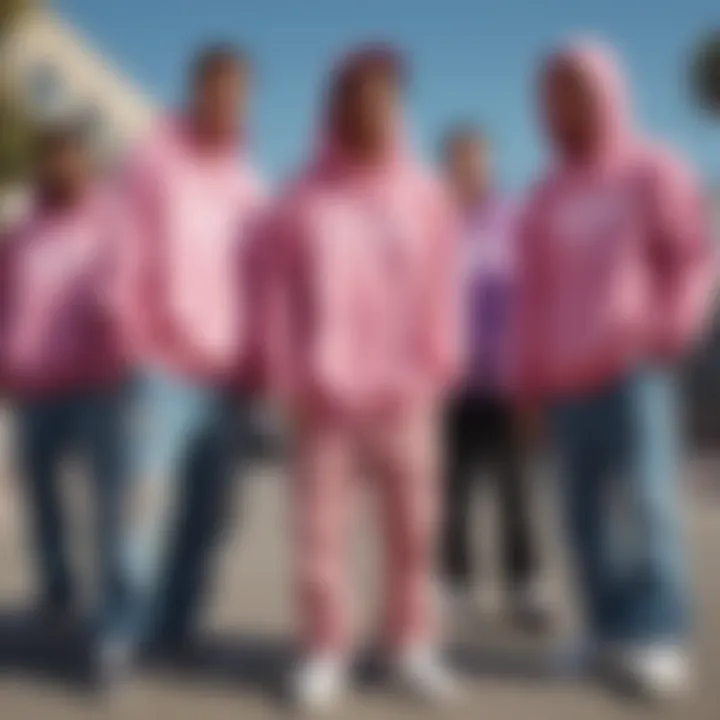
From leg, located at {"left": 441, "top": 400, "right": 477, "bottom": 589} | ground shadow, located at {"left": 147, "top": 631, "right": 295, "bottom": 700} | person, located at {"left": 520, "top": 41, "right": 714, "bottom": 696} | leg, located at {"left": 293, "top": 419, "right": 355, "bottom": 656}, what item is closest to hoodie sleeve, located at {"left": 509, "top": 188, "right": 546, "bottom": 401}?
person, located at {"left": 520, "top": 41, "right": 714, "bottom": 696}

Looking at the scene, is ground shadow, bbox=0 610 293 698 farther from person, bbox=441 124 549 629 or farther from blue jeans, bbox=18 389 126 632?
person, bbox=441 124 549 629

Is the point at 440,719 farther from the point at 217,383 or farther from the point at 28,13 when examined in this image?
the point at 28,13

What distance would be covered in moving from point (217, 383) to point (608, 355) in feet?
1.86

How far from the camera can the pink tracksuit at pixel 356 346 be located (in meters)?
1.76

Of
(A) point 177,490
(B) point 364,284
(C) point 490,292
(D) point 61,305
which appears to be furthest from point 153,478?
(C) point 490,292

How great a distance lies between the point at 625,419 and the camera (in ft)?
5.93

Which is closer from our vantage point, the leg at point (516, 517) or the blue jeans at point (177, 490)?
the blue jeans at point (177, 490)

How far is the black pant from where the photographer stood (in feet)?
6.17

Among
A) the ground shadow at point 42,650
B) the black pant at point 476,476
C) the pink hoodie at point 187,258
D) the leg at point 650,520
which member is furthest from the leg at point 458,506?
the ground shadow at point 42,650

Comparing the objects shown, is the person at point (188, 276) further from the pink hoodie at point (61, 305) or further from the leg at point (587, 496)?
the leg at point (587, 496)

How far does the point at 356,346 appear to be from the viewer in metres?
1.77

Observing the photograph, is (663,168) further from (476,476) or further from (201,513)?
(201,513)

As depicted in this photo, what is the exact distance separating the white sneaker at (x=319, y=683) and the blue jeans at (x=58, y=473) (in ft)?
0.95

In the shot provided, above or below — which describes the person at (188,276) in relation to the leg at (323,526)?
above
